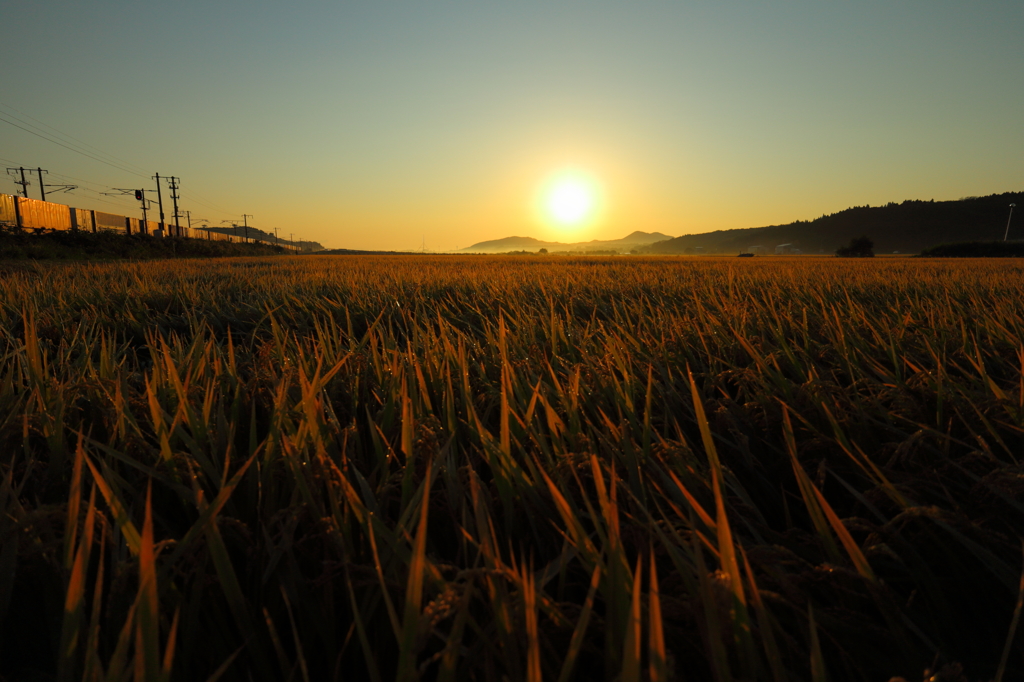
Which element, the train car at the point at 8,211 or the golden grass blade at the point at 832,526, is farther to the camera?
the train car at the point at 8,211

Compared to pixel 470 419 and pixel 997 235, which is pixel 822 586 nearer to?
pixel 470 419

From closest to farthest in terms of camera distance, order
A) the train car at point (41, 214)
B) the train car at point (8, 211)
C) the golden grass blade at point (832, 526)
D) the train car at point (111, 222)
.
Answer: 1. the golden grass blade at point (832, 526)
2. the train car at point (8, 211)
3. the train car at point (41, 214)
4. the train car at point (111, 222)

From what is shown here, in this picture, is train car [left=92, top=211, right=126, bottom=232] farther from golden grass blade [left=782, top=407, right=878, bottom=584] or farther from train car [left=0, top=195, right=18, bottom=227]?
golden grass blade [left=782, top=407, right=878, bottom=584]

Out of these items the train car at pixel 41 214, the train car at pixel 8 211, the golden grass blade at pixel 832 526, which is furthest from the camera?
the train car at pixel 41 214

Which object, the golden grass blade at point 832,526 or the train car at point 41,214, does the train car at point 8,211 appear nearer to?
the train car at point 41,214

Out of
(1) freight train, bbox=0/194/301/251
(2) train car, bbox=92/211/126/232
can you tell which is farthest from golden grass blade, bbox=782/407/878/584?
(2) train car, bbox=92/211/126/232

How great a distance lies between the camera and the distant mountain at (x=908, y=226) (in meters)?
84.0

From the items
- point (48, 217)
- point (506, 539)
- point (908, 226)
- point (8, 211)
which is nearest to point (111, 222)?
point (48, 217)

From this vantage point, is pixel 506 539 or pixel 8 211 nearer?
pixel 506 539

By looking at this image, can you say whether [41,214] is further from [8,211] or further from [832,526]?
[832,526]

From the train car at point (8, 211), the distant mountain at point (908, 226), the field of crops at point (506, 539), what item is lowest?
the field of crops at point (506, 539)

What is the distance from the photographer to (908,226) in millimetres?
94500

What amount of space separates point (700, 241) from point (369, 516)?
172887 mm

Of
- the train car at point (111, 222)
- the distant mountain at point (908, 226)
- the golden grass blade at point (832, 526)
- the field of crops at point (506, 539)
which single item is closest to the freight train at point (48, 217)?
the train car at point (111, 222)
